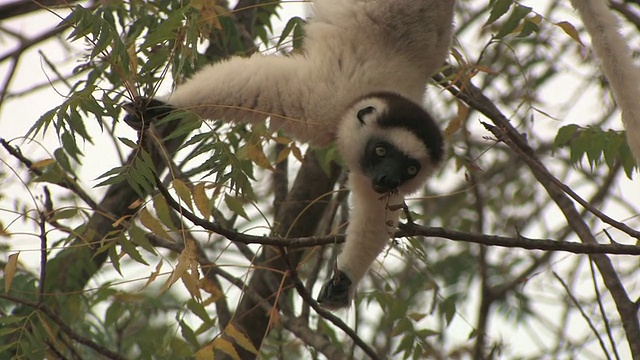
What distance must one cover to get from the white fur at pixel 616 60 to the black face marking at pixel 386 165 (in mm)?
1028

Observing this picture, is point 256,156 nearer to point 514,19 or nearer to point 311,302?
point 311,302

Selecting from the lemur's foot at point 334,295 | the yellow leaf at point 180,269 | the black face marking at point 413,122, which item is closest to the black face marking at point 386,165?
the black face marking at point 413,122

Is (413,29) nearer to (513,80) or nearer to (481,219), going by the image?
(481,219)

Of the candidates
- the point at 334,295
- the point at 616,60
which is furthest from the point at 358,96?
the point at 616,60

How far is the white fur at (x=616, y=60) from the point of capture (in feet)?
10.5

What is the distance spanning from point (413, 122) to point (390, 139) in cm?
14

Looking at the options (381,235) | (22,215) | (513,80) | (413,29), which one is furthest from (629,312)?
(513,80)

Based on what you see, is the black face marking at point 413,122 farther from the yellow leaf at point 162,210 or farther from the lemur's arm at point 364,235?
the yellow leaf at point 162,210

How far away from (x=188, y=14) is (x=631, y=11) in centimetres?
323

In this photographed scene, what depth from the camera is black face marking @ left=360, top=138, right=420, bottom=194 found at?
154 inches

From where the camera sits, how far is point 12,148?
3.16 metres

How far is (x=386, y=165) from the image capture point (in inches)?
156

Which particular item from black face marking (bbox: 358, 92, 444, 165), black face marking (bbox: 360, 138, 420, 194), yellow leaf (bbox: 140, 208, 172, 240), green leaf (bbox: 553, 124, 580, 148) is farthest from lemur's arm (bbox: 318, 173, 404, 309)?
yellow leaf (bbox: 140, 208, 172, 240)

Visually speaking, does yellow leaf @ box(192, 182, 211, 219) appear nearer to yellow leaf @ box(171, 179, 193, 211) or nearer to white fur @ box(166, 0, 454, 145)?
yellow leaf @ box(171, 179, 193, 211)
